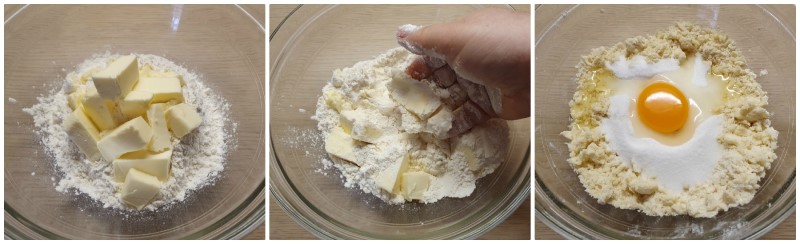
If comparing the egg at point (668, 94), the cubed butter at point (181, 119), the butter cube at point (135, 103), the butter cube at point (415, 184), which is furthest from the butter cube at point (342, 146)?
the egg at point (668, 94)

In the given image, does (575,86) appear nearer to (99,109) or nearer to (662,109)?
(662,109)

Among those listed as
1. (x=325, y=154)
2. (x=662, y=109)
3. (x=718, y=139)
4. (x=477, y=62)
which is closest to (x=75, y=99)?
(x=325, y=154)

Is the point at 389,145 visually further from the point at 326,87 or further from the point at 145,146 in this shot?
the point at 145,146

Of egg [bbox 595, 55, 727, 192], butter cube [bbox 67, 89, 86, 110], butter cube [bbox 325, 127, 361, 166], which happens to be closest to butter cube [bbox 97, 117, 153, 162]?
butter cube [bbox 67, 89, 86, 110]

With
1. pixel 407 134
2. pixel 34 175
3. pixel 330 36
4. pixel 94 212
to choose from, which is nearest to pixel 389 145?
pixel 407 134

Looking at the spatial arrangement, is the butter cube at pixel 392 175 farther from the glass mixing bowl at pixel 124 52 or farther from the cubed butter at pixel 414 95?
the glass mixing bowl at pixel 124 52
